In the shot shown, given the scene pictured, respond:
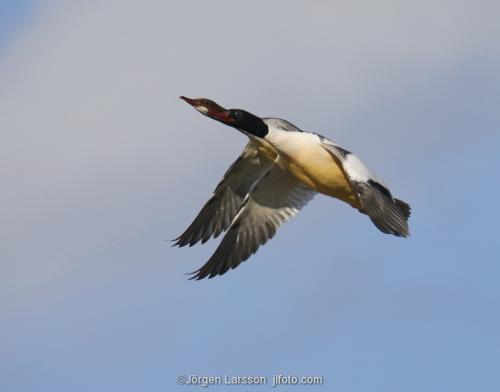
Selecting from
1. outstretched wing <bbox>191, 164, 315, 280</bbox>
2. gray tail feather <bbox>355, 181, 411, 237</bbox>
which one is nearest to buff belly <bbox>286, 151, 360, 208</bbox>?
outstretched wing <bbox>191, 164, 315, 280</bbox>

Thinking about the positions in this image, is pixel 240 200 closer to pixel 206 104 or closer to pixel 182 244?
pixel 182 244

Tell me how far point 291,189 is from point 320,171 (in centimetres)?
210

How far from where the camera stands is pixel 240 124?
69.6 feet

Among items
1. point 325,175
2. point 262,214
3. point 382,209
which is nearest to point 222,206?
point 262,214

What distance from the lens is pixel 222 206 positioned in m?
23.4

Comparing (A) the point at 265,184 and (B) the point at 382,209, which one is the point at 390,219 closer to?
(B) the point at 382,209

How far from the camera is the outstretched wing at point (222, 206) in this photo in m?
23.1

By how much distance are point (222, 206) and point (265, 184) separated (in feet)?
3.07

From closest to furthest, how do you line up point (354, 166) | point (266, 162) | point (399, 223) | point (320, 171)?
point (399, 223), point (354, 166), point (320, 171), point (266, 162)

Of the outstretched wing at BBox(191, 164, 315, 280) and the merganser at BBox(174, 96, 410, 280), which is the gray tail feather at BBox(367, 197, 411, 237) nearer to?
the merganser at BBox(174, 96, 410, 280)

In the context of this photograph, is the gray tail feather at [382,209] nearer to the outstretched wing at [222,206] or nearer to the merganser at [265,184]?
the merganser at [265,184]

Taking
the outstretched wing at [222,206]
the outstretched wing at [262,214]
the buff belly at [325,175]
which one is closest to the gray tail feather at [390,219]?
the buff belly at [325,175]

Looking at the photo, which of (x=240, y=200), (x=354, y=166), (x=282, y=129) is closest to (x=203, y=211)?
(x=240, y=200)

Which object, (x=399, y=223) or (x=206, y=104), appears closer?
(x=399, y=223)
